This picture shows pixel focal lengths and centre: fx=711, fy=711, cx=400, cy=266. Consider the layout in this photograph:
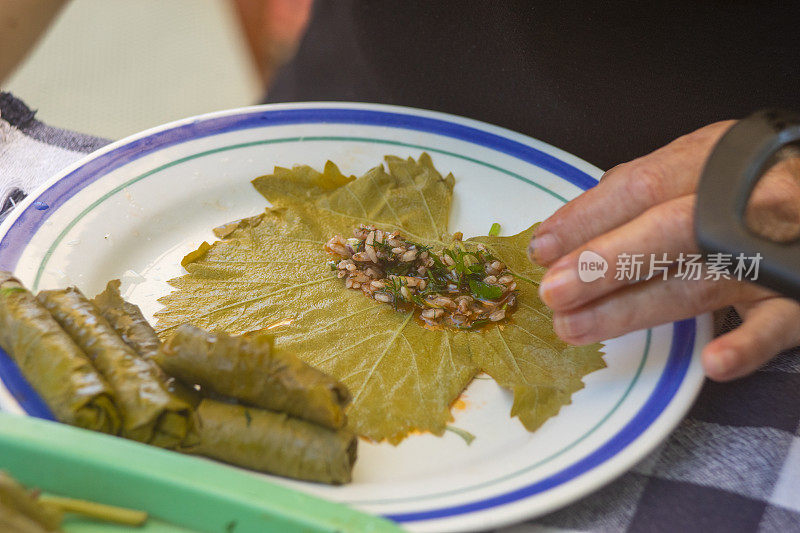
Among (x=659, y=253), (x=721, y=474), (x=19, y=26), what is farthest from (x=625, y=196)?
(x=19, y=26)

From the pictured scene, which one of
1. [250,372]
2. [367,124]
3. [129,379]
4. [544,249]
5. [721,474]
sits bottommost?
[129,379]

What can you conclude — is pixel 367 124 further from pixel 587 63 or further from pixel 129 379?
pixel 129 379

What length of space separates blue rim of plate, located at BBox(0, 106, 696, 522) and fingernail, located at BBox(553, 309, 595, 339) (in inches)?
7.0

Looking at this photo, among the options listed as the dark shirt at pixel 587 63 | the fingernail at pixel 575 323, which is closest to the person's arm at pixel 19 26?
the dark shirt at pixel 587 63

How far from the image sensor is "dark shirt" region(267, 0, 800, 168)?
7.02 feet

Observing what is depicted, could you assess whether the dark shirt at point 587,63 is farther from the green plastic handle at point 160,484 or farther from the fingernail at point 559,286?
the green plastic handle at point 160,484

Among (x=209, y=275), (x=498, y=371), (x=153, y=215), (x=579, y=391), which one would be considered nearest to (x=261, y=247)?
(x=209, y=275)

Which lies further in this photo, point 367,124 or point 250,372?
point 367,124

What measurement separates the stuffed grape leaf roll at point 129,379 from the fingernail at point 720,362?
3.20 feet

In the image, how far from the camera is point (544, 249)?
5.11 ft

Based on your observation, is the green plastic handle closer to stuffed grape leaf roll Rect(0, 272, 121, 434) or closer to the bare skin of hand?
stuffed grape leaf roll Rect(0, 272, 121, 434)

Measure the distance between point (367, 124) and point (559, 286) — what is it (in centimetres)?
110

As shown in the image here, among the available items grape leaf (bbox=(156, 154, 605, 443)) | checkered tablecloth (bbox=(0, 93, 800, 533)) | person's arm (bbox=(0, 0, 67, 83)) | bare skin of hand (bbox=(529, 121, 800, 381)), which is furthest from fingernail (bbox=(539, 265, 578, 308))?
person's arm (bbox=(0, 0, 67, 83))

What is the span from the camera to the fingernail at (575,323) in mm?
1447
